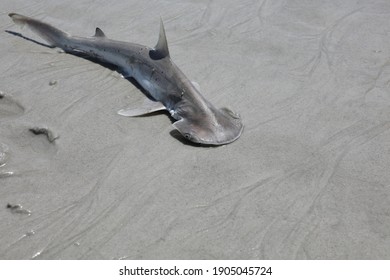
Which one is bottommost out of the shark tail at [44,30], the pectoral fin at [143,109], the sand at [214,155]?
the sand at [214,155]

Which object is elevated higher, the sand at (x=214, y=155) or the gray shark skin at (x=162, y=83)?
the gray shark skin at (x=162, y=83)

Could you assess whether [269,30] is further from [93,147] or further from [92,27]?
[93,147]

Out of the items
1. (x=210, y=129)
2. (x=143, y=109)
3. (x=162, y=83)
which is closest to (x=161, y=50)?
(x=162, y=83)

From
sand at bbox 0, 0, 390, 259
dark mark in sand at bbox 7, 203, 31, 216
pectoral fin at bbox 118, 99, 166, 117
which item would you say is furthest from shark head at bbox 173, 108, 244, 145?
dark mark in sand at bbox 7, 203, 31, 216

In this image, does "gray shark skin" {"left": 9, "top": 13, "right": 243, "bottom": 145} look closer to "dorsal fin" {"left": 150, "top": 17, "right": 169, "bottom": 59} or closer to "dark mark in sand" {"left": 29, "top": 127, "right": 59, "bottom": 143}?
"dorsal fin" {"left": 150, "top": 17, "right": 169, "bottom": 59}

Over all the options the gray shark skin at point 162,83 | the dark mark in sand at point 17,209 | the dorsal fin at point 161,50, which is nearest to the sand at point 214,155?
the dark mark in sand at point 17,209

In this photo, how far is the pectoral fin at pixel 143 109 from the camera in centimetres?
555

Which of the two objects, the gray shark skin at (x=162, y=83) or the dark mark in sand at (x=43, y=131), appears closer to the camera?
the gray shark skin at (x=162, y=83)

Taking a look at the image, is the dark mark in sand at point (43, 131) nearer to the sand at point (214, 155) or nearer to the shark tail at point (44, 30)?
the sand at point (214, 155)

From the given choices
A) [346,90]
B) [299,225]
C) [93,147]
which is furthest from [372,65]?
[93,147]

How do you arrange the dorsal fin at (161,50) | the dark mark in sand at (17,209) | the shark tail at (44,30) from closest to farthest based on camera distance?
the dark mark in sand at (17,209)
the dorsal fin at (161,50)
the shark tail at (44,30)

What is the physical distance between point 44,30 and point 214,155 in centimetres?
406

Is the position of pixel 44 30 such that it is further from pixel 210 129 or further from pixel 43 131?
pixel 210 129

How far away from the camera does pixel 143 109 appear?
5617 mm
